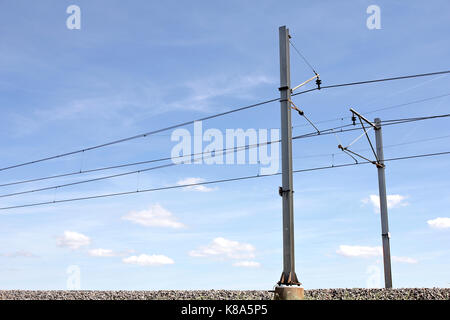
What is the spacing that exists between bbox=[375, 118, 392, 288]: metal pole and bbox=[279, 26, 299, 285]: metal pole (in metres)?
9.29

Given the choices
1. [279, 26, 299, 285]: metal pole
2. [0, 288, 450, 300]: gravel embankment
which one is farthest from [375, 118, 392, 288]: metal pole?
[279, 26, 299, 285]: metal pole

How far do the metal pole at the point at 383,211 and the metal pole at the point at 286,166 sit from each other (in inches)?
366

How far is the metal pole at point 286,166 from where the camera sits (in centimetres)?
1255

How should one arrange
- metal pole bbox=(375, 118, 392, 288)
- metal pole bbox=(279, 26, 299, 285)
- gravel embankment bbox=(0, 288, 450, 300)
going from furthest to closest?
metal pole bbox=(375, 118, 392, 288)
gravel embankment bbox=(0, 288, 450, 300)
metal pole bbox=(279, 26, 299, 285)

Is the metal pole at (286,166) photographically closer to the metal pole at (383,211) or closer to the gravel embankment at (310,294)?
the gravel embankment at (310,294)

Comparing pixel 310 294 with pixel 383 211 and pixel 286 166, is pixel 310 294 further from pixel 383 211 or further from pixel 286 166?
pixel 286 166

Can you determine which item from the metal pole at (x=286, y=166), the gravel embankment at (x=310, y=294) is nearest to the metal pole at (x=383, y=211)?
the gravel embankment at (x=310, y=294)

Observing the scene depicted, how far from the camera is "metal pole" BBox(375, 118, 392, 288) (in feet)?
67.8

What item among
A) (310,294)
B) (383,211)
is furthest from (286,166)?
(383,211)

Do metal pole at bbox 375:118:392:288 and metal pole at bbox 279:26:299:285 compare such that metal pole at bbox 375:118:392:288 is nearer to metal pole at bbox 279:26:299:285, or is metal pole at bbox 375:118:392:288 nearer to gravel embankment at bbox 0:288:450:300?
gravel embankment at bbox 0:288:450:300

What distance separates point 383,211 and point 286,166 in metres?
9.85

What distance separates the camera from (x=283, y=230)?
42.3ft
